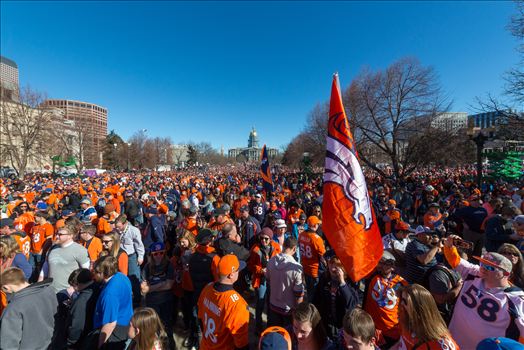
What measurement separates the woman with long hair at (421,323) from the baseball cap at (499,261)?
733mm

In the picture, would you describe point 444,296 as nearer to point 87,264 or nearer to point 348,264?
point 348,264

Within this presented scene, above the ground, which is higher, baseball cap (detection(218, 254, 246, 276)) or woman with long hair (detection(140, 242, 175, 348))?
baseball cap (detection(218, 254, 246, 276))

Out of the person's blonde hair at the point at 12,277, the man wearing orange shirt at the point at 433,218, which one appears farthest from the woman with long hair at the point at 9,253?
the man wearing orange shirt at the point at 433,218

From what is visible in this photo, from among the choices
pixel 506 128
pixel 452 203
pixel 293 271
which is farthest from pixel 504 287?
pixel 506 128

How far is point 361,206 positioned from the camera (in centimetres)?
263

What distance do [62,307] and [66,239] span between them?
1.00 meters

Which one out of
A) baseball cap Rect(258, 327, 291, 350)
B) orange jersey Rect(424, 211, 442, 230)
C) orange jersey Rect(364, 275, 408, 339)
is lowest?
orange jersey Rect(364, 275, 408, 339)

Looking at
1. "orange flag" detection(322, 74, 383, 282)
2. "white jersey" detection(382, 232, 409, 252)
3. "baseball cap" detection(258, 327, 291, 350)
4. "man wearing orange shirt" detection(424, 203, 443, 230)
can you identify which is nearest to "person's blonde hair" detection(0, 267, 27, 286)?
"baseball cap" detection(258, 327, 291, 350)

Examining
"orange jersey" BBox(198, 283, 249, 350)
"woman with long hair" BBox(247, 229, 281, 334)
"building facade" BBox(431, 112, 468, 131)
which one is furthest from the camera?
"building facade" BBox(431, 112, 468, 131)

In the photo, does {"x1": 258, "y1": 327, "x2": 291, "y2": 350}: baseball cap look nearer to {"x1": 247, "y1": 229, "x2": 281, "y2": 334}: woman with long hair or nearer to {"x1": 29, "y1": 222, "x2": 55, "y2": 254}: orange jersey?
{"x1": 247, "y1": 229, "x2": 281, "y2": 334}: woman with long hair

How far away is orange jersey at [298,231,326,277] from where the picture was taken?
4.05m

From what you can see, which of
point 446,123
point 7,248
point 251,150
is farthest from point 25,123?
point 251,150

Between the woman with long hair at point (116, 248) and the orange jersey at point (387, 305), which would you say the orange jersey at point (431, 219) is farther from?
the woman with long hair at point (116, 248)

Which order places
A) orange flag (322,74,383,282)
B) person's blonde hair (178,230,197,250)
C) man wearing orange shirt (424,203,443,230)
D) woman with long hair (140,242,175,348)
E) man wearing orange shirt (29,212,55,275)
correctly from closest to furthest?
orange flag (322,74,383,282) < woman with long hair (140,242,175,348) < person's blonde hair (178,230,197,250) < man wearing orange shirt (29,212,55,275) < man wearing orange shirt (424,203,443,230)
